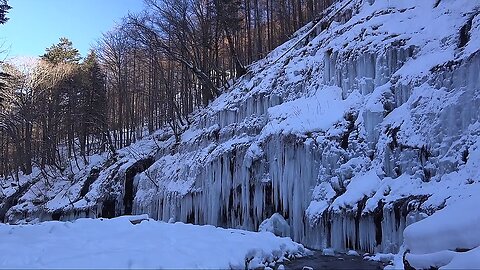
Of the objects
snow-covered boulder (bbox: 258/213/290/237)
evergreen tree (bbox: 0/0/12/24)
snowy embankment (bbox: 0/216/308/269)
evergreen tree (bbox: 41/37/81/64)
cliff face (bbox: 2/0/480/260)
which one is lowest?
snow-covered boulder (bbox: 258/213/290/237)

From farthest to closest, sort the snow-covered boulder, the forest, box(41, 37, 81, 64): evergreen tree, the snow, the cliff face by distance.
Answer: box(41, 37, 81, 64): evergreen tree
the forest
the snow
the snow-covered boulder
the cliff face

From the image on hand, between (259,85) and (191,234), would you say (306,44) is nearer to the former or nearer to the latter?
(259,85)

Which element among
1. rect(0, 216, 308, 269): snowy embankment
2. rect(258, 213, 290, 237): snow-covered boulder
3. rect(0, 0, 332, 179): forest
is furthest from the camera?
rect(0, 0, 332, 179): forest

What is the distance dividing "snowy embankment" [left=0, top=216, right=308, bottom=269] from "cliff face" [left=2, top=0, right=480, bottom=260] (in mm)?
1890

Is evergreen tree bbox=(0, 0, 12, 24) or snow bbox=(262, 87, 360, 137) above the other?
evergreen tree bbox=(0, 0, 12, 24)

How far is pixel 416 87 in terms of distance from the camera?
10.1 metres

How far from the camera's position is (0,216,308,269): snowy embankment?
5477 millimetres

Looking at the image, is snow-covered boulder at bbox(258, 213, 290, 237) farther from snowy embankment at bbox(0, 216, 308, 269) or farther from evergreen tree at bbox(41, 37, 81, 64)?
evergreen tree at bbox(41, 37, 81, 64)

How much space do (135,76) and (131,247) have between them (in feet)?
104

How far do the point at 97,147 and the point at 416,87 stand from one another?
28.5 meters

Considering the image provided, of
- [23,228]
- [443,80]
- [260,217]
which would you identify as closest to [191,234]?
[23,228]

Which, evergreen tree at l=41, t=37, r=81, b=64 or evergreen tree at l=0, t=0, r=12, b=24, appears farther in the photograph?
evergreen tree at l=41, t=37, r=81, b=64

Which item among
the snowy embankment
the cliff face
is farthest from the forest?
the snowy embankment

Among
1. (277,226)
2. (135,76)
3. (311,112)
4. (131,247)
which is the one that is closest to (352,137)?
(311,112)
